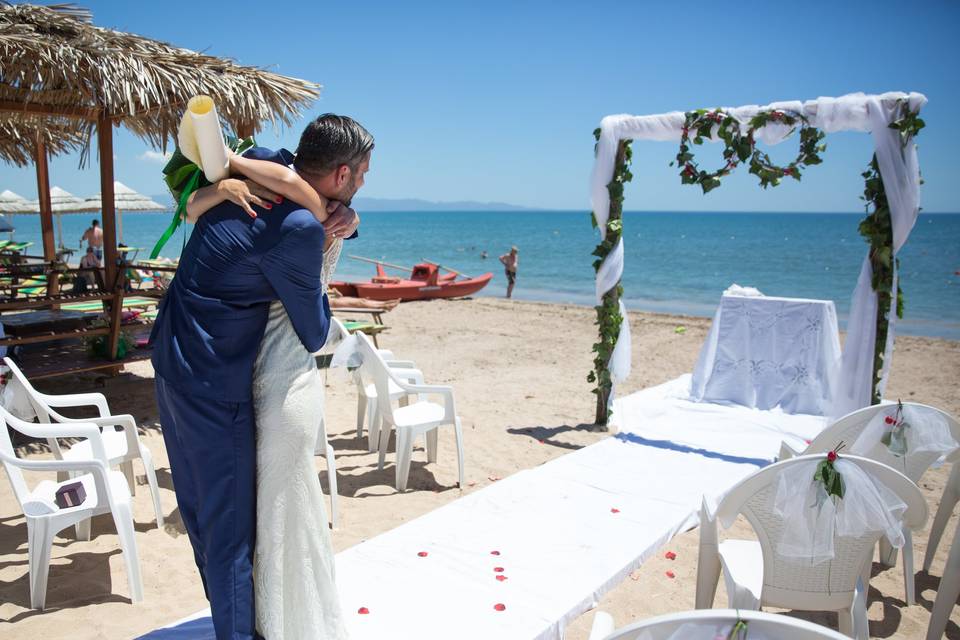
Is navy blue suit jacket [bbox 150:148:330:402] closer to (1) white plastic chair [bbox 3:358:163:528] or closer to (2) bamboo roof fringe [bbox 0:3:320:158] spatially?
(1) white plastic chair [bbox 3:358:163:528]

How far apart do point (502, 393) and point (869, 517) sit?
5.50 metres

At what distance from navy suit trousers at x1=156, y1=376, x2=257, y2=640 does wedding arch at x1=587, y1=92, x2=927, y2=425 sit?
4.61 m

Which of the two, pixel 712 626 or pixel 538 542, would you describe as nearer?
pixel 712 626

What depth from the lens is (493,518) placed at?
4.02m

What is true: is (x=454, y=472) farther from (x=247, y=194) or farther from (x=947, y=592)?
(x=247, y=194)

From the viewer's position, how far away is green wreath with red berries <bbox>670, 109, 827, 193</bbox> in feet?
17.2

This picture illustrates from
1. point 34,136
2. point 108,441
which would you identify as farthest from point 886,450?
point 34,136

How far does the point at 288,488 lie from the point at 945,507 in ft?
11.2

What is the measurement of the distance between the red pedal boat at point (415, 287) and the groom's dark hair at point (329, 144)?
13861mm

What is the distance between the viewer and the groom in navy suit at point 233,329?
191 cm

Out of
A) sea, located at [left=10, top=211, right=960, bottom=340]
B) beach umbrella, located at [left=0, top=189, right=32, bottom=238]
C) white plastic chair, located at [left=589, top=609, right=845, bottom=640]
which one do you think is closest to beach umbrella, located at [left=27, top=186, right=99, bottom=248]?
beach umbrella, located at [left=0, top=189, right=32, bottom=238]

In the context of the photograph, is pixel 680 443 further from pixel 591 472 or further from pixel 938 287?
pixel 938 287

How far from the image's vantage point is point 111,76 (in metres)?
5.60

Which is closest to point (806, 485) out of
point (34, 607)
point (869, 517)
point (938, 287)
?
point (869, 517)
